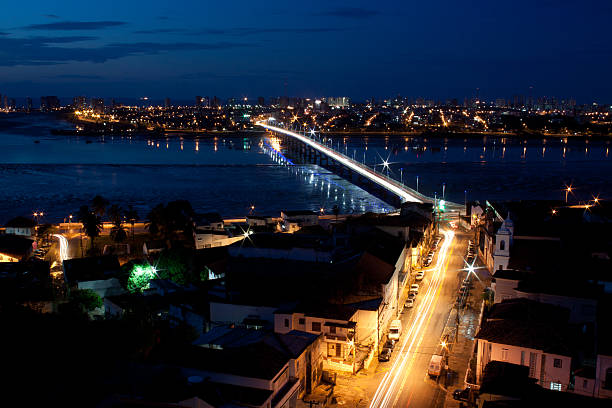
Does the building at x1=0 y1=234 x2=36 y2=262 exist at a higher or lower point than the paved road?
lower

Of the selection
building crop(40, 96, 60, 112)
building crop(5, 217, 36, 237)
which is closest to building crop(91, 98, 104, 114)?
building crop(40, 96, 60, 112)

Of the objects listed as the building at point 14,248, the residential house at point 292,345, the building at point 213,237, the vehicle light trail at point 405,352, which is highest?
the residential house at point 292,345

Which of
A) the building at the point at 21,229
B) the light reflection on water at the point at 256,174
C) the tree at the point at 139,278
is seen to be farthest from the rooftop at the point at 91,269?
the light reflection on water at the point at 256,174

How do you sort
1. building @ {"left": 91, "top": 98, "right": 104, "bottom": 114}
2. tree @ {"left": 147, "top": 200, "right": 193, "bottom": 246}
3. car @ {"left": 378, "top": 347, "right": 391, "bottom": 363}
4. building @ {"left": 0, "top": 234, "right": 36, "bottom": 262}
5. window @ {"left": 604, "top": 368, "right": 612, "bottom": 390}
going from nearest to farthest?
1. window @ {"left": 604, "top": 368, "right": 612, "bottom": 390}
2. car @ {"left": 378, "top": 347, "right": 391, "bottom": 363}
3. building @ {"left": 0, "top": 234, "right": 36, "bottom": 262}
4. tree @ {"left": 147, "top": 200, "right": 193, "bottom": 246}
5. building @ {"left": 91, "top": 98, "right": 104, "bottom": 114}

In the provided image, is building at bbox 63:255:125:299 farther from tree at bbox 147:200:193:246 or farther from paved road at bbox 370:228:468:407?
paved road at bbox 370:228:468:407

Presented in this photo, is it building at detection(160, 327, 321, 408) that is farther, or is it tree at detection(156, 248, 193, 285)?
tree at detection(156, 248, 193, 285)

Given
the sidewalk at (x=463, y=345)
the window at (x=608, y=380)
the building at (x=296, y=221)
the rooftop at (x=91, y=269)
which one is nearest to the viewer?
the window at (x=608, y=380)

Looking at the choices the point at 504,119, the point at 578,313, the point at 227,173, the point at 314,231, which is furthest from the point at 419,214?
the point at 504,119

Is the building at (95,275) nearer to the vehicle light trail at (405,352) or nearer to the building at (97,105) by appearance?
the vehicle light trail at (405,352)
